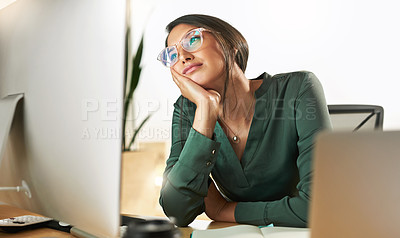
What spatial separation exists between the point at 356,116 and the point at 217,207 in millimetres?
685

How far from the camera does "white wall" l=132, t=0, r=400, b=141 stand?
5.61 feet

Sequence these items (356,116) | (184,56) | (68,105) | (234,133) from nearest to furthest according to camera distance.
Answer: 1. (68,105)
2. (356,116)
3. (234,133)
4. (184,56)

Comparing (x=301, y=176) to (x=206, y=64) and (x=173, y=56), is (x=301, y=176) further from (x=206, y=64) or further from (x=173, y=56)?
(x=173, y=56)

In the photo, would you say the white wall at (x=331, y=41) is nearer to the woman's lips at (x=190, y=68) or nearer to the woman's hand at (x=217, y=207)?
the woman's lips at (x=190, y=68)

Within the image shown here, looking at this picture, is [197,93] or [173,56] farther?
[173,56]

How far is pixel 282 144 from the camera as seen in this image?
1.52m

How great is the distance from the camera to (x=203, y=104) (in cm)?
149

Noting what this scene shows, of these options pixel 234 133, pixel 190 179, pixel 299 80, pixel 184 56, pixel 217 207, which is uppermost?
pixel 184 56

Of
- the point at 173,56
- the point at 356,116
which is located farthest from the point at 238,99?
the point at 356,116

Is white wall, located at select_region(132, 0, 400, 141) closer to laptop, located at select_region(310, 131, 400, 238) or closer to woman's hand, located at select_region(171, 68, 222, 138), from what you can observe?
woman's hand, located at select_region(171, 68, 222, 138)

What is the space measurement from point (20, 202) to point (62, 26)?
1.68 feet

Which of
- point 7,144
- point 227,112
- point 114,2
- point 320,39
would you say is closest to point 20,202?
point 7,144

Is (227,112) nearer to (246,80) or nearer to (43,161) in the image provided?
(246,80)

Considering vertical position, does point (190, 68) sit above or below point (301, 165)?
above
